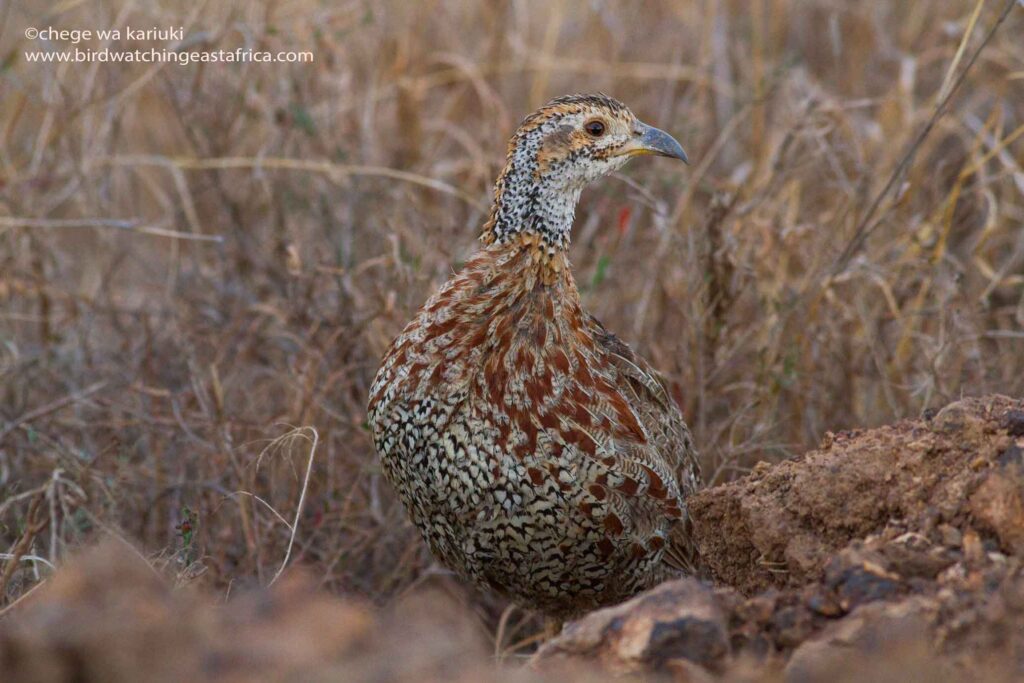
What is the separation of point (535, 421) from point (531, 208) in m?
0.67

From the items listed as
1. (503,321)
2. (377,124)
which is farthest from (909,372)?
(377,124)

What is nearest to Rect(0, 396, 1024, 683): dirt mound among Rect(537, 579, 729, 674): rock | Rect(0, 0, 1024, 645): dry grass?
Rect(537, 579, 729, 674): rock

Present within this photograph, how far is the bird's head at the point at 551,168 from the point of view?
3.88 meters

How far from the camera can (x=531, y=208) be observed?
12.8 ft

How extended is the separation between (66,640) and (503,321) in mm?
1981

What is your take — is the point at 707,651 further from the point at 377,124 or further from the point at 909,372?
the point at 377,124

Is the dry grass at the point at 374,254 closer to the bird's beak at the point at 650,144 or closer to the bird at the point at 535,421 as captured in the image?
the bird at the point at 535,421

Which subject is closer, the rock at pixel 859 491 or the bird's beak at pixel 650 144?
the rock at pixel 859 491

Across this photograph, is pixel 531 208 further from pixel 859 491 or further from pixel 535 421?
pixel 859 491

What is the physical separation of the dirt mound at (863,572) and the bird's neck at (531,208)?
920 millimetres

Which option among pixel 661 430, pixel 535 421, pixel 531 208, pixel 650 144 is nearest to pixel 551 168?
pixel 531 208

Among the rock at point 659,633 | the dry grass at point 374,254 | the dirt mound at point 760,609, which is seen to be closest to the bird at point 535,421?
the dirt mound at point 760,609

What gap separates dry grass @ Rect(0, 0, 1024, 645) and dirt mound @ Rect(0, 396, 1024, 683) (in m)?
1.21

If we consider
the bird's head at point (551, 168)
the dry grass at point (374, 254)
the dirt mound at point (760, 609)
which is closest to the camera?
the dirt mound at point (760, 609)
